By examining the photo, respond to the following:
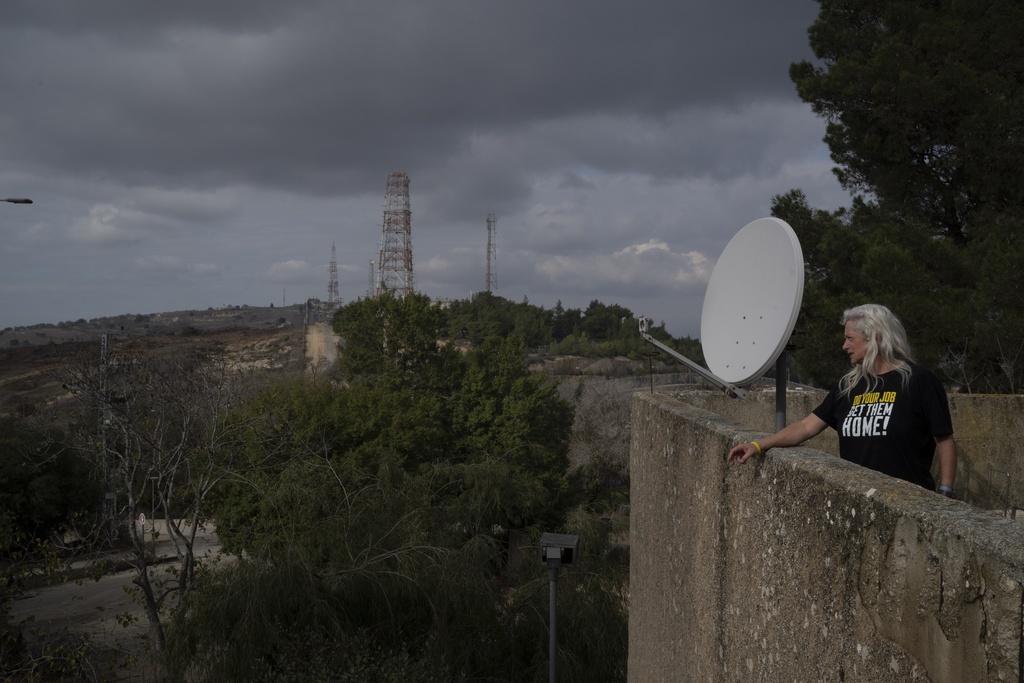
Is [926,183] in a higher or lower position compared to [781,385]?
higher

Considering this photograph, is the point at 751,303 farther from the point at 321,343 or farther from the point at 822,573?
the point at 321,343

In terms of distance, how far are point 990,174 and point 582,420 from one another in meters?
26.8

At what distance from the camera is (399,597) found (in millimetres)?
11648

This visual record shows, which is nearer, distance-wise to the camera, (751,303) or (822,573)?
(822,573)

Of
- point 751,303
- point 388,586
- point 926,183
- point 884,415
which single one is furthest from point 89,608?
point 884,415

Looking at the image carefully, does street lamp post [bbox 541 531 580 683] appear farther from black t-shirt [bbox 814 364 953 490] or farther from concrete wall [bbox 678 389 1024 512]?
black t-shirt [bbox 814 364 953 490]

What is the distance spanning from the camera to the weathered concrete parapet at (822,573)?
2059mm

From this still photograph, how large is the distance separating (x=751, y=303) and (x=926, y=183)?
13.7 meters

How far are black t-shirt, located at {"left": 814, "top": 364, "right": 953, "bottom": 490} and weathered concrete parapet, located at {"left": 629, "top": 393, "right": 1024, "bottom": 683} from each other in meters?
0.34

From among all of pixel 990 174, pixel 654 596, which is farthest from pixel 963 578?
pixel 990 174

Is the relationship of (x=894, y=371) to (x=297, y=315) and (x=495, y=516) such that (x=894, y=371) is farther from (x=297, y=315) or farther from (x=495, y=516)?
(x=297, y=315)

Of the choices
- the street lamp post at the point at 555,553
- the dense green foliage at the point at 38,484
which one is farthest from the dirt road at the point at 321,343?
the street lamp post at the point at 555,553

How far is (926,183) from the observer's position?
16578mm

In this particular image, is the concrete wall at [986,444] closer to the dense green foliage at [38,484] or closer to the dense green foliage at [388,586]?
the dense green foliage at [388,586]
